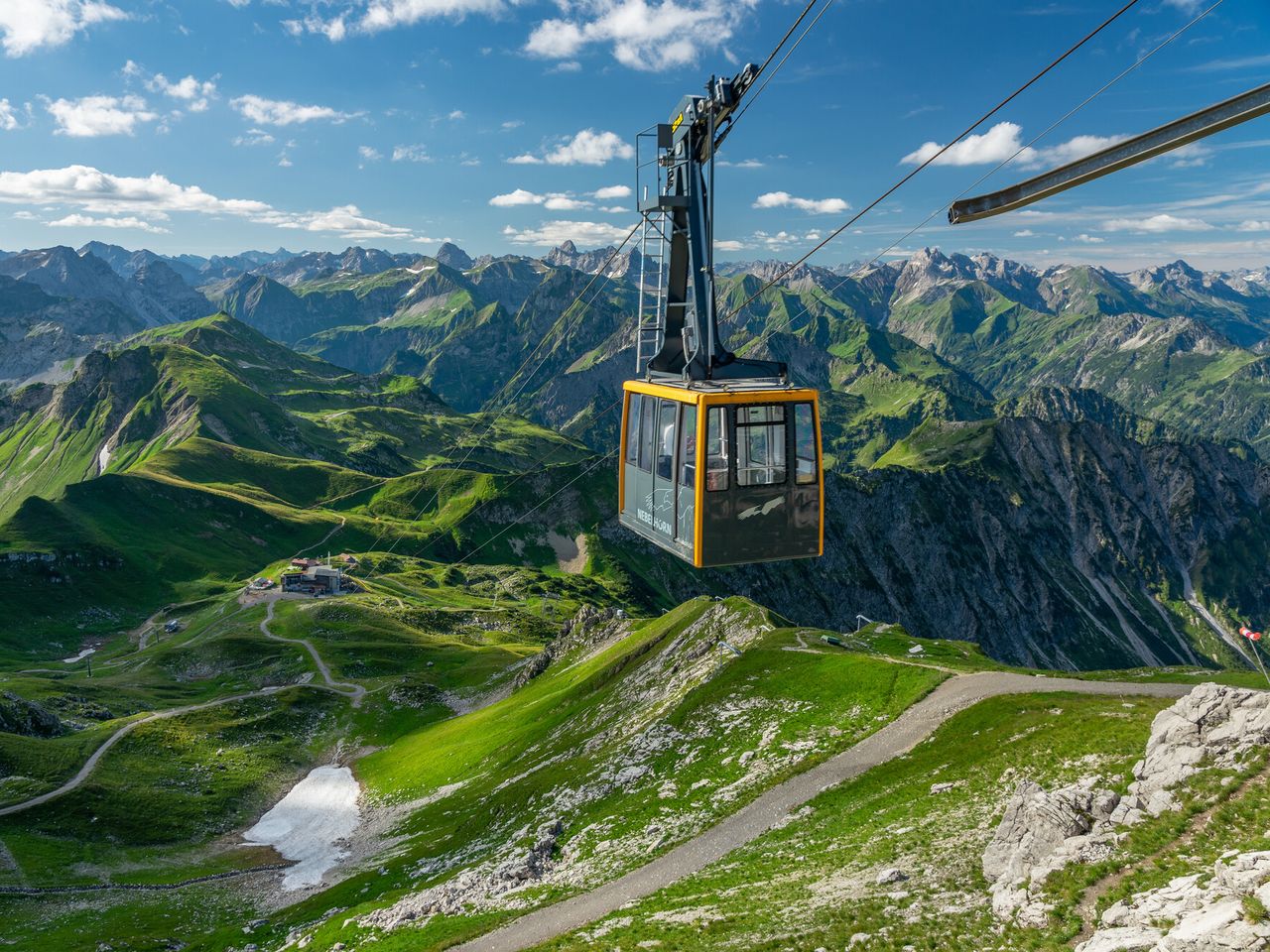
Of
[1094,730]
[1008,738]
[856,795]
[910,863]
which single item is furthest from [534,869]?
[1094,730]

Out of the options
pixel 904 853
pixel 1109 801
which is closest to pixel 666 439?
pixel 904 853

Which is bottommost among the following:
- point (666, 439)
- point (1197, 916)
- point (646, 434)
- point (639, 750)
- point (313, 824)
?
point (313, 824)

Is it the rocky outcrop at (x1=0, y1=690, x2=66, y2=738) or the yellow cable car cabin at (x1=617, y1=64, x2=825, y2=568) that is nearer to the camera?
the yellow cable car cabin at (x1=617, y1=64, x2=825, y2=568)

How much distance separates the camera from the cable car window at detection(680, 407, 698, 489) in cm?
2938

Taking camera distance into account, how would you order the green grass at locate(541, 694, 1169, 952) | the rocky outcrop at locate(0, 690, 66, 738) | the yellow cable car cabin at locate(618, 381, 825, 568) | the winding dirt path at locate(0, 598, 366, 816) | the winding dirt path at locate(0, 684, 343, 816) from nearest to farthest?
the green grass at locate(541, 694, 1169, 952)
the yellow cable car cabin at locate(618, 381, 825, 568)
the winding dirt path at locate(0, 684, 343, 816)
the winding dirt path at locate(0, 598, 366, 816)
the rocky outcrop at locate(0, 690, 66, 738)

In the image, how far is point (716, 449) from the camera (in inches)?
1155

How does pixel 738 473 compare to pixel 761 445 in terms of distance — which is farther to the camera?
pixel 761 445

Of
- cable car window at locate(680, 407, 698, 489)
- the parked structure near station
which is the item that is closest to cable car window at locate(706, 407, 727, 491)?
cable car window at locate(680, 407, 698, 489)

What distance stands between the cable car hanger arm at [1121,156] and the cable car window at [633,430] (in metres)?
19.4

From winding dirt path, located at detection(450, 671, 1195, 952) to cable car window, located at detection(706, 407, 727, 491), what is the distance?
22454mm

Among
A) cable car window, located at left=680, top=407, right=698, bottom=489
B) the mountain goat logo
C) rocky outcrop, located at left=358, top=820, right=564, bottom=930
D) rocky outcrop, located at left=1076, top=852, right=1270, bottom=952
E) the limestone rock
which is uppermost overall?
cable car window, located at left=680, top=407, right=698, bottom=489

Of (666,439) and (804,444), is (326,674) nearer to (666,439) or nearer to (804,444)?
(666,439)

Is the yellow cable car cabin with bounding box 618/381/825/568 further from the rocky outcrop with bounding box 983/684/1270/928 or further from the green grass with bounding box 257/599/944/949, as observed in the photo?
the green grass with bounding box 257/599/944/949

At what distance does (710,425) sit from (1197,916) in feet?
62.7
